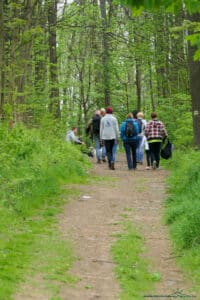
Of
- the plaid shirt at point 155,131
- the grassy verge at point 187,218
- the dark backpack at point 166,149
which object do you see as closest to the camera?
the grassy verge at point 187,218

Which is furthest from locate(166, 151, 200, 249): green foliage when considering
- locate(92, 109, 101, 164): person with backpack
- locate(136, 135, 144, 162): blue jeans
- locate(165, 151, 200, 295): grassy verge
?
locate(92, 109, 101, 164): person with backpack

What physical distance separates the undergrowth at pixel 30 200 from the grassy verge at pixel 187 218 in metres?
1.39

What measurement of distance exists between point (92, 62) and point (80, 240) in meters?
23.6

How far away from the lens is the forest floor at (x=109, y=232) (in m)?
5.46

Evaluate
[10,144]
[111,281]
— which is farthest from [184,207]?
[10,144]

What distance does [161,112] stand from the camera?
21.4 m

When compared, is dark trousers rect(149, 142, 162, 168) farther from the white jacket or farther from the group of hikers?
the white jacket

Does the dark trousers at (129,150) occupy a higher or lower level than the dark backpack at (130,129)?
lower

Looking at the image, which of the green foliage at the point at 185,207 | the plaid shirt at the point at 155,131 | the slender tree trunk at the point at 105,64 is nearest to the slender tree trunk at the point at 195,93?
the plaid shirt at the point at 155,131

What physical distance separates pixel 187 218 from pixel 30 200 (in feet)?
9.64

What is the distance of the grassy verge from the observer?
6.20m

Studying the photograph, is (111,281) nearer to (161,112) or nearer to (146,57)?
(161,112)

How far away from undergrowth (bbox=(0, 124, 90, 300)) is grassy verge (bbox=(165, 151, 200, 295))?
4.56 feet

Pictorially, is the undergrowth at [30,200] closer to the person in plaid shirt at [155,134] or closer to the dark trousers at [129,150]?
the dark trousers at [129,150]
